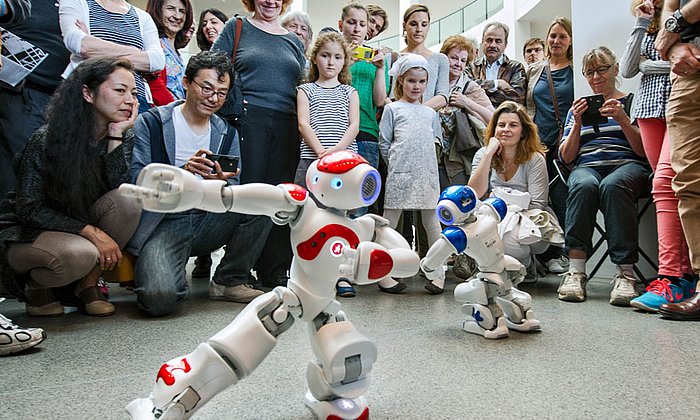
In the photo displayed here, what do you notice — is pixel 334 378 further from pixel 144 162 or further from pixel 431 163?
pixel 431 163

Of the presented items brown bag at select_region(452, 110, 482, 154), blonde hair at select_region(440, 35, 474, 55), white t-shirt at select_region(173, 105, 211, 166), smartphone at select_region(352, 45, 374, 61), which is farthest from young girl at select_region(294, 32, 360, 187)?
blonde hair at select_region(440, 35, 474, 55)

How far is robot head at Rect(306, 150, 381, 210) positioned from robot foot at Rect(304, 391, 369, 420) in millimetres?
375

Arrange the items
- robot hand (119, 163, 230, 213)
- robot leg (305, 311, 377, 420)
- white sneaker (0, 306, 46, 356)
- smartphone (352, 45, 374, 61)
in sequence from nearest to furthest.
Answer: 1. robot hand (119, 163, 230, 213)
2. robot leg (305, 311, 377, 420)
3. white sneaker (0, 306, 46, 356)
4. smartphone (352, 45, 374, 61)

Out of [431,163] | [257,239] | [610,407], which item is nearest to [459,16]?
[431,163]

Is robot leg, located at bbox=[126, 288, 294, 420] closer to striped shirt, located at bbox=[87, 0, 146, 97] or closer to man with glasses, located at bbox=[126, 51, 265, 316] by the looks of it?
man with glasses, located at bbox=[126, 51, 265, 316]

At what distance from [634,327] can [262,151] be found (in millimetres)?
1653

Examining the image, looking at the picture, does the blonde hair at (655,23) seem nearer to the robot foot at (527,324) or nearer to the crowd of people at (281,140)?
the crowd of people at (281,140)

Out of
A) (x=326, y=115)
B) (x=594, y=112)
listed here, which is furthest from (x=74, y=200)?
(x=594, y=112)

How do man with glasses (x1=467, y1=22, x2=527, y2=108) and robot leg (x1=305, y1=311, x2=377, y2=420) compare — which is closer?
robot leg (x1=305, y1=311, x2=377, y2=420)

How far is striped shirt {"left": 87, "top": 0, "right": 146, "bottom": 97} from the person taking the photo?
203 cm

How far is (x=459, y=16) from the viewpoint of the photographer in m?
9.55

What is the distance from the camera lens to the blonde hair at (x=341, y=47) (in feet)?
7.55

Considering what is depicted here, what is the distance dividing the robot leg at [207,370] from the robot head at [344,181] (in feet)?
0.85

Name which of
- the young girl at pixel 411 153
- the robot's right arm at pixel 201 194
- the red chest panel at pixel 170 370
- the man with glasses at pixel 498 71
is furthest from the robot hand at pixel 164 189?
the man with glasses at pixel 498 71
